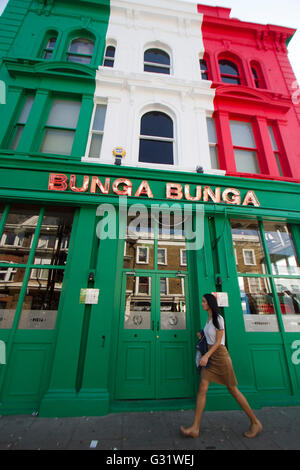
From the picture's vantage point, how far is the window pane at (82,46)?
7875 mm

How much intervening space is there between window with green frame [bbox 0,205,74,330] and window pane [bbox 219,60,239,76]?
28.6ft

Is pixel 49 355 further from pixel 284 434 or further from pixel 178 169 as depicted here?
pixel 178 169

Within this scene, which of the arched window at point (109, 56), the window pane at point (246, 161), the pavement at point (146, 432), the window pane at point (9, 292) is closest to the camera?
the pavement at point (146, 432)

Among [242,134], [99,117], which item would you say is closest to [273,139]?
[242,134]

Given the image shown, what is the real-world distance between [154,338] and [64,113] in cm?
721

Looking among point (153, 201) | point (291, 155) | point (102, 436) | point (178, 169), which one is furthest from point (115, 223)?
point (291, 155)

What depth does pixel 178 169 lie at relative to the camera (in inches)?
242

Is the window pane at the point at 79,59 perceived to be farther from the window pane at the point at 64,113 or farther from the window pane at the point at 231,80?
the window pane at the point at 231,80

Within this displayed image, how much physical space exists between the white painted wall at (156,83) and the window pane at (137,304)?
3.34m

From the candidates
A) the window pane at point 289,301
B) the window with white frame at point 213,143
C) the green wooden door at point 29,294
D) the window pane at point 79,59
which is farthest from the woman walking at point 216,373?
the window pane at point 79,59

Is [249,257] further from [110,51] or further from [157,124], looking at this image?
[110,51]

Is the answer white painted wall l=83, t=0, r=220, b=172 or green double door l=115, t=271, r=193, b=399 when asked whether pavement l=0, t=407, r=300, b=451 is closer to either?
green double door l=115, t=271, r=193, b=399

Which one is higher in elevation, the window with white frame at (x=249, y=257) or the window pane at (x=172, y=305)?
the window with white frame at (x=249, y=257)

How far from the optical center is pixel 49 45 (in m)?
7.75
